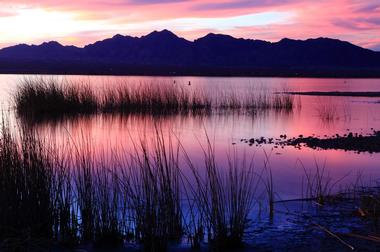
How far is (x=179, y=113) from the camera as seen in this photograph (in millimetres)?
22734

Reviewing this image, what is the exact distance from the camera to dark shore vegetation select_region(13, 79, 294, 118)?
20.8m

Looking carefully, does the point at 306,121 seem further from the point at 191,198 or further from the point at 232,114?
the point at 191,198

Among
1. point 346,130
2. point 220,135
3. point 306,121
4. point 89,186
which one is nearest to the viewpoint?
point 89,186

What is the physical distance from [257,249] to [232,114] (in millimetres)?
17580

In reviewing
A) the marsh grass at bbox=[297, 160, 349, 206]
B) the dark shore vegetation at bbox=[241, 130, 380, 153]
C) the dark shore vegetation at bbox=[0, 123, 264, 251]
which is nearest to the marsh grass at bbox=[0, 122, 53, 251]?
the dark shore vegetation at bbox=[0, 123, 264, 251]

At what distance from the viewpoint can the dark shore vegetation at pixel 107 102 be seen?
20766mm

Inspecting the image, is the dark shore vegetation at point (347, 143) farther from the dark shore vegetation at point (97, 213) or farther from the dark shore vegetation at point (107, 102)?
the dark shore vegetation at point (107, 102)

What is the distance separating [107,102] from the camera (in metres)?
23.2

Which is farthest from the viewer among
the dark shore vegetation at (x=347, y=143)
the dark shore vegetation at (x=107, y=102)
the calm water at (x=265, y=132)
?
the dark shore vegetation at (x=107, y=102)

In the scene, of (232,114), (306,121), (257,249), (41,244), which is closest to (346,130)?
(306,121)

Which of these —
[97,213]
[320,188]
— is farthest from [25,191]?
[320,188]

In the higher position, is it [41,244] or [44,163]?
[44,163]

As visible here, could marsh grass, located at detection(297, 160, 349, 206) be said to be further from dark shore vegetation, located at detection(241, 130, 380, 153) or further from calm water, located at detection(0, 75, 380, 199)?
dark shore vegetation, located at detection(241, 130, 380, 153)

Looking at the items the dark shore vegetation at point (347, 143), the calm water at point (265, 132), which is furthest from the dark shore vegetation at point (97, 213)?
the dark shore vegetation at point (347, 143)
